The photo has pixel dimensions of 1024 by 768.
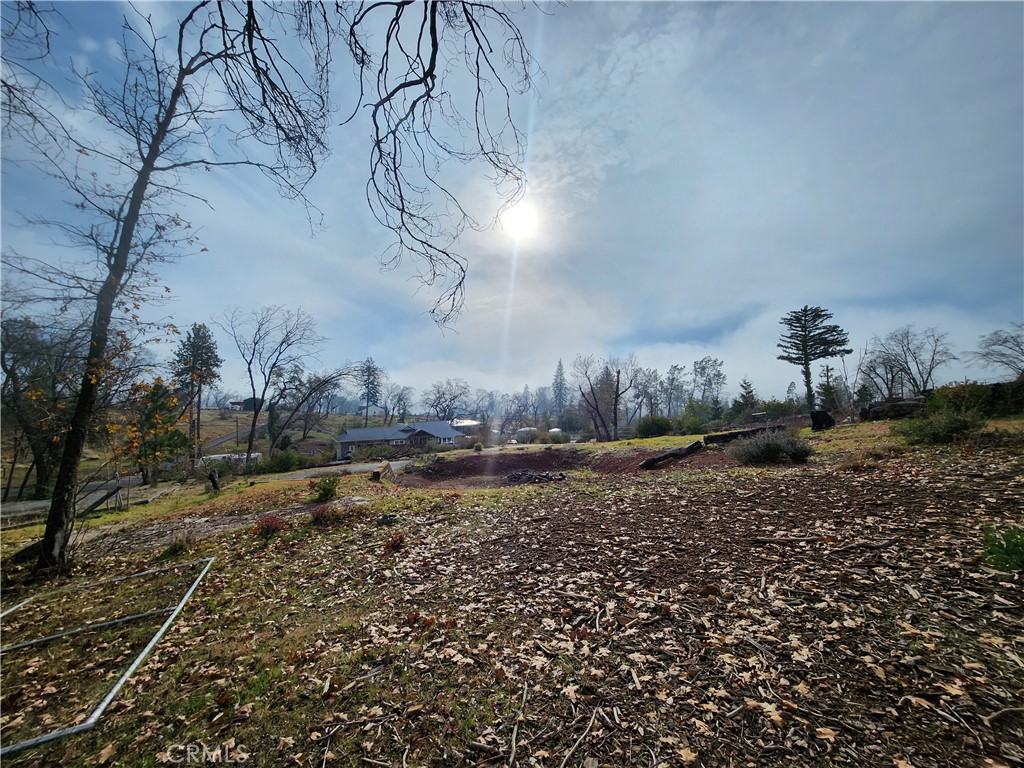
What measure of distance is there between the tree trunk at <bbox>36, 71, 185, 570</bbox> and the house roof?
134 ft

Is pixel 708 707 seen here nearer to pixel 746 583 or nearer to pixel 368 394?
pixel 746 583

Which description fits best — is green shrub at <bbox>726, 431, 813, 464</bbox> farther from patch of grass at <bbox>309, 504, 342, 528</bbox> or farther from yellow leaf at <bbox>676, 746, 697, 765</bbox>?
patch of grass at <bbox>309, 504, 342, 528</bbox>

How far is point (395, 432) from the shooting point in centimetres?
5200

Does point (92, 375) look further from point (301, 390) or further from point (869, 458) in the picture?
point (301, 390)

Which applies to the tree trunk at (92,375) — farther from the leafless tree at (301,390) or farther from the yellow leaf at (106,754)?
the leafless tree at (301,390)

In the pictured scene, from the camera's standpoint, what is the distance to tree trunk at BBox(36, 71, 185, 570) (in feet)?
20.3

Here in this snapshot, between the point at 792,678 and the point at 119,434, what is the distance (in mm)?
11161

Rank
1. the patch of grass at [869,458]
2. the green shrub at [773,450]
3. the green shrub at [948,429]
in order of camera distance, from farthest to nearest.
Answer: the green shrub at [773,450] → the green shrub at [948,429] → the patch of grass at [869,458]

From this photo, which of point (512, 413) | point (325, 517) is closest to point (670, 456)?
point (325, 517)


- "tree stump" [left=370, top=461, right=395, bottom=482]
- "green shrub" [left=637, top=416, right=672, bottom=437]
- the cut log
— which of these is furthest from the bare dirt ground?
"green shrub" [left=637, top=416, right=672, bottom=437]

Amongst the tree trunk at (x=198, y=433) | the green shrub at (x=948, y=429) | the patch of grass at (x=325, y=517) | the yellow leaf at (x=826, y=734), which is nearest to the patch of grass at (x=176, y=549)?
the patch of grass at (x=325, y=517)

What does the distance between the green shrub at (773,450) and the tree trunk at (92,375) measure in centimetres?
1458

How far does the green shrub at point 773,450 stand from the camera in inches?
391

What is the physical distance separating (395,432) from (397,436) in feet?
4.90
